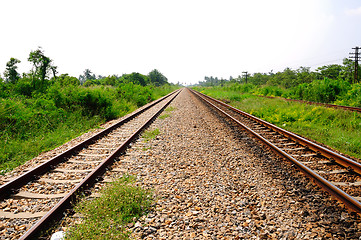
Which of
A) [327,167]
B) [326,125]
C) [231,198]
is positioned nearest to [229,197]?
[231,198]

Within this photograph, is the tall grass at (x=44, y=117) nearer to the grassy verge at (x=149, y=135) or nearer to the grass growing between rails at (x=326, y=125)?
the grassy verge at (x=149, y=135)

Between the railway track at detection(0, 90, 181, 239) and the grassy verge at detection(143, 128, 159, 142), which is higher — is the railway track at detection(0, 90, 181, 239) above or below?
below

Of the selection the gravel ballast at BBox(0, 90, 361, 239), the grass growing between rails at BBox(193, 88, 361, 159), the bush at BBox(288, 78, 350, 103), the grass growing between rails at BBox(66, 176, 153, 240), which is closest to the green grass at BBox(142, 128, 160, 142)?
the gravel ballast at BBox(0, 90, 361, 239)

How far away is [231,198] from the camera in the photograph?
3119mm

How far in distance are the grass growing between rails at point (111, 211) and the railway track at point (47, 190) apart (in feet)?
1.20

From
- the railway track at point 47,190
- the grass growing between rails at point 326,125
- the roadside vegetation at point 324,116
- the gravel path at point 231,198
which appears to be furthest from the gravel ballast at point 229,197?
the roadside vegetation at point 324,116

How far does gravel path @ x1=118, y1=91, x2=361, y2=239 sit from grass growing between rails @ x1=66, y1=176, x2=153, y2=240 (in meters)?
0.20

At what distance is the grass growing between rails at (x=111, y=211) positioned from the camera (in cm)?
226

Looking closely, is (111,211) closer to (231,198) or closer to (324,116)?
(231,198)

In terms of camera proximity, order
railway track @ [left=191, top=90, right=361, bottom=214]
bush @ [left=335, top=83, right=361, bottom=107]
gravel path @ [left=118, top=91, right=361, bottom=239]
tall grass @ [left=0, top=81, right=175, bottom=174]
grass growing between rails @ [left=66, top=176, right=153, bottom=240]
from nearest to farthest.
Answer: grass growing between rails @ [left=66, top=176, right=153, bottom=240], gravel path @ [left=118, top=91, right=361, bottom=239], railway track @ [left=191, top=90, right=361, bottom=214], tall grass @ [left=0, top=81, right=175, bottom=174], bush @ [left=335, top=83, right=361, bottom=107]

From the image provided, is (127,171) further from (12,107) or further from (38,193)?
(12,107)

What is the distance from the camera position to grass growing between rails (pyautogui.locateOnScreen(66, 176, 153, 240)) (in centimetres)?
226

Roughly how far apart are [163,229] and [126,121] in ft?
24.0

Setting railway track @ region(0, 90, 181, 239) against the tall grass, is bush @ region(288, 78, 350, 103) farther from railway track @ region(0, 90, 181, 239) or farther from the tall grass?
railway track @ region(0, 90, 181, 239)
